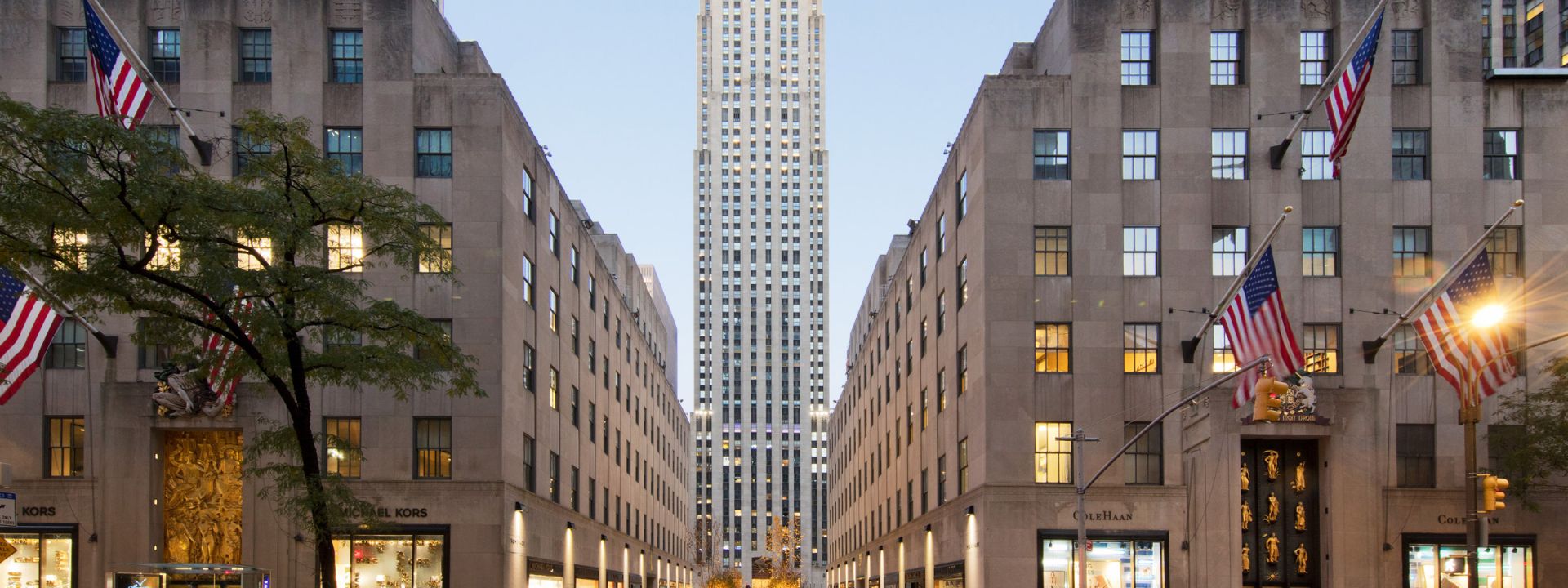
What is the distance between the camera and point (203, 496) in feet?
145

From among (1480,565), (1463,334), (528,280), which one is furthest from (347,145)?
(1480,565)

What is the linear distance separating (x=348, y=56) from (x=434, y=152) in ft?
15.3

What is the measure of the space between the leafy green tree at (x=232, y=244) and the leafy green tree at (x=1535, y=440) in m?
32.7

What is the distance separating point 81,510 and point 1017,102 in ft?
111

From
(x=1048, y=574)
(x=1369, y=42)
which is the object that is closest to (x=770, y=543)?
(x=1048, y=574)

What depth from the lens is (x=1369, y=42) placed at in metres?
36.1

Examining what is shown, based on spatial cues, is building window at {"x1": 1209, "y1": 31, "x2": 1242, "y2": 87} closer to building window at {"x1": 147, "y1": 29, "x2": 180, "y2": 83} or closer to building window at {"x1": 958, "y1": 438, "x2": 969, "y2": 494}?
building window at {"x1": 958, "y1": 438, "x2": 969, "y2": 494}

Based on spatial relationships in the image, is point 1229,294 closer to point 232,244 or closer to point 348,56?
point 232,244

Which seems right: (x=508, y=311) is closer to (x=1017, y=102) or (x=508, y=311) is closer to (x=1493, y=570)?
(x=1017, y=102)

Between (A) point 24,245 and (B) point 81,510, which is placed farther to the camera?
(B) point 81,510

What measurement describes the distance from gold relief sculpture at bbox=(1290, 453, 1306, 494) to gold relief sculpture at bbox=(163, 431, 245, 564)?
116 ft

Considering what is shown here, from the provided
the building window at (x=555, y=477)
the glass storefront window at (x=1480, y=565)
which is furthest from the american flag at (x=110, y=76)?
the glass storefront window at (x=1480, y=565)

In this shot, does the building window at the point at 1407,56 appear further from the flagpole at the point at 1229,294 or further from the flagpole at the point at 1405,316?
the flagpole at the point at 1229,294

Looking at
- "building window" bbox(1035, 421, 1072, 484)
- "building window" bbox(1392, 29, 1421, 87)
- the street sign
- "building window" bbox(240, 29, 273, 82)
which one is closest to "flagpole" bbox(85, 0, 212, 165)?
"building window" bbox(240, 29, 273, 82)
